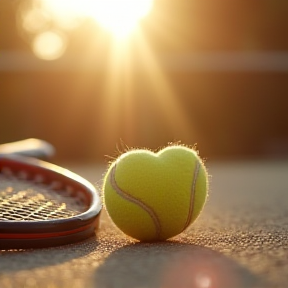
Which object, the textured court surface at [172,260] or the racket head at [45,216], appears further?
the racket head at [45,216]

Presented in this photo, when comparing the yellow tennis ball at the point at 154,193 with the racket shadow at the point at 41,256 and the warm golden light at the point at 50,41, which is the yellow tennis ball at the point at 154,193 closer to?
the racket shadow at the point at 41,256

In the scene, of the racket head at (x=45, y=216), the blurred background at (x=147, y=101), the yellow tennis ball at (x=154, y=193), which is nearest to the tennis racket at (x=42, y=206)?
the racket head at (x=45, y=216)

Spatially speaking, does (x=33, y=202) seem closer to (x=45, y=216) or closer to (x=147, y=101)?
(x=45, y=216)

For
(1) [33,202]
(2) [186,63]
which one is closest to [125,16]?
(2) [186,63]

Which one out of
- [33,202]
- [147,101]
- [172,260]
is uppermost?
[172,260]

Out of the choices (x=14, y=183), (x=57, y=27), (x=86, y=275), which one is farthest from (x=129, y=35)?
(x=86, y=275)

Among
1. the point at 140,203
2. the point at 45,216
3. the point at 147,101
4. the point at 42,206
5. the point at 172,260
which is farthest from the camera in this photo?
the point at 147,101

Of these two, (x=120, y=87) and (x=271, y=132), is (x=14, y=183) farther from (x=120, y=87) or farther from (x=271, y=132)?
(x=271, y=132)
